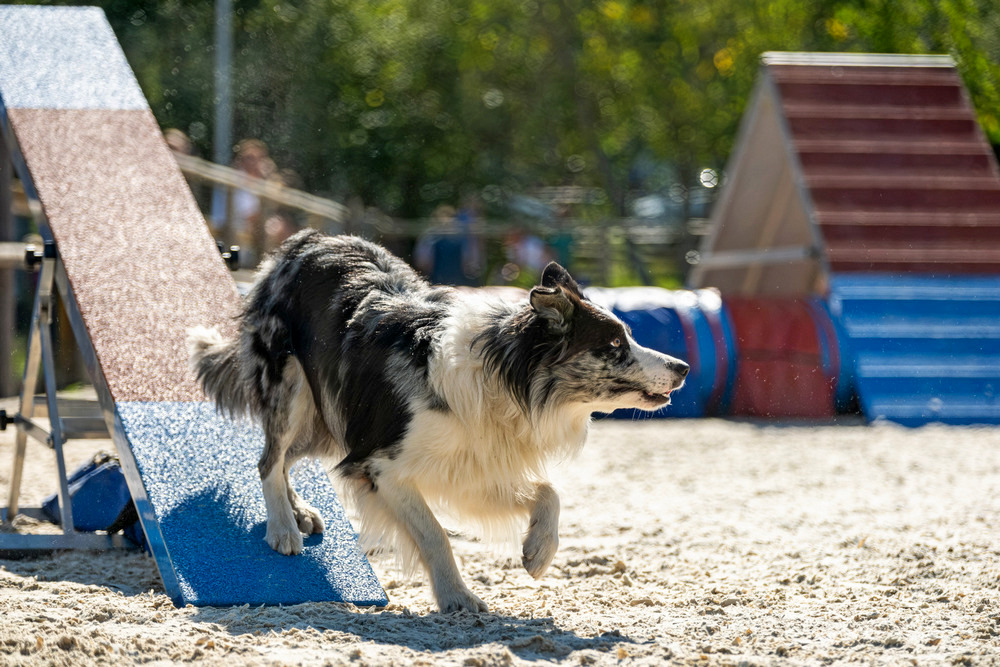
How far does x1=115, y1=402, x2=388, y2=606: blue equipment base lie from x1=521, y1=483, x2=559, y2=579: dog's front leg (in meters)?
0.50

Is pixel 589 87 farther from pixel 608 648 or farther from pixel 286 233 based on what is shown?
pixel 608 648

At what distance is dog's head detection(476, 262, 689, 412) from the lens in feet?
11.8

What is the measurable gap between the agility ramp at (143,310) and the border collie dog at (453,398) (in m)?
0.20

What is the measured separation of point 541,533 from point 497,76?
18568 millimetres

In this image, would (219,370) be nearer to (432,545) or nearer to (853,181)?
(432,545)

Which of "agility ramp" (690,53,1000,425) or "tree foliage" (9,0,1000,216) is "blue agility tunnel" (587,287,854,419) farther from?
"tree foliage" (9,0,1000,216)

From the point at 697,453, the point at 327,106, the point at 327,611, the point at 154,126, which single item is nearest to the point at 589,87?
the point at 327,106

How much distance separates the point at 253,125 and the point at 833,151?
8.09m

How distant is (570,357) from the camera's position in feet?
11.8

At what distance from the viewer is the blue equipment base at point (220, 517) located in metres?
3.63

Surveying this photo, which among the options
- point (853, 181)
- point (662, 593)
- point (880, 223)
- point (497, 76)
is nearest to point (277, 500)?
point (662, 593)

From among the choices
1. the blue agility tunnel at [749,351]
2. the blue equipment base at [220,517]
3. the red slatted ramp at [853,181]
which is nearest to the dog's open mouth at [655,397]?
the blue equipment base at [220,517]

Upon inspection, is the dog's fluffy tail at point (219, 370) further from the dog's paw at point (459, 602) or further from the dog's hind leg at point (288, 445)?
the dog's paw at point (459, 602)

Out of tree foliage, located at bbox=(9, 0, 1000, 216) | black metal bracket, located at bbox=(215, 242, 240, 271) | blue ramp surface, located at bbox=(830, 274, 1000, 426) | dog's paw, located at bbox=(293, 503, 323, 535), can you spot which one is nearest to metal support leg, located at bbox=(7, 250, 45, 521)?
black metal bracket, located at bbox=(215, 242, 240, 271)
